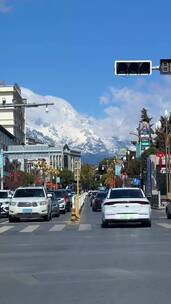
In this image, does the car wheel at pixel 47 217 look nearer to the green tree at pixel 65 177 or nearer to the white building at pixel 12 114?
the white building at pixel 12 114

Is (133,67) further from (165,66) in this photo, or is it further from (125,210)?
(125,210)

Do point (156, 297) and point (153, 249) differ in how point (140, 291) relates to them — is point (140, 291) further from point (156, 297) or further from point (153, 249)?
point (153, 249)

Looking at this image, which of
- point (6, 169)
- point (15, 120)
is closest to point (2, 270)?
point (6, 169)

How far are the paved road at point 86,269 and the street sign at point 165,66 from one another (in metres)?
7.09

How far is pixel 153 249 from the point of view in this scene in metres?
16.9

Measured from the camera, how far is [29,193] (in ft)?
114

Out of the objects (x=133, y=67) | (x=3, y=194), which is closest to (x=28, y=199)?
(x=133, y=67)

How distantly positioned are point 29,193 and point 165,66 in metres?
11.7

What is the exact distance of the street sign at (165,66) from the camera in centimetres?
2591

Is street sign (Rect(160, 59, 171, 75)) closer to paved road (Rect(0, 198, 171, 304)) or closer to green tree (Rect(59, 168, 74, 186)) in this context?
paved road (Rect(0, 198, 171, 304))

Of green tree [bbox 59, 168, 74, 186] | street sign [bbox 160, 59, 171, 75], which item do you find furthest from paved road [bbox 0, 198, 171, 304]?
green tree [bbox 59, 168, 74, 186]

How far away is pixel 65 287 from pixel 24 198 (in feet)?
74.1

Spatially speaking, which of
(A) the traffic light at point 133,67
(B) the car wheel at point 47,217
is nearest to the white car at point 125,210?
(A) the traffic light at point 133,67

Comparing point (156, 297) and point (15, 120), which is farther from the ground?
point (15, 120)
